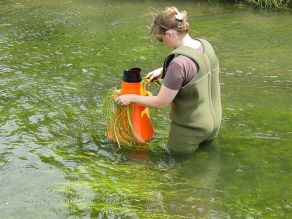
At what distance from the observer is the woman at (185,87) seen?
3580 mm

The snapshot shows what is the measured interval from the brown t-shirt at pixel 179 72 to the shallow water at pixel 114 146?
28.0 inches

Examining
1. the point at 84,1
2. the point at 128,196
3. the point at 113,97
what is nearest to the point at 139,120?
the point at 113,97

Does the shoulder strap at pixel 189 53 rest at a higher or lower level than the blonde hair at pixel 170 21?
lower

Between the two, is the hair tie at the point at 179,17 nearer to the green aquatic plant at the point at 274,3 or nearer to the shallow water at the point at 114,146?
the shallow water at the point at 114,146

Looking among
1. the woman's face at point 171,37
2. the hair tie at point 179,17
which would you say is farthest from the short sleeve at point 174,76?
the hair tie at point 179,17

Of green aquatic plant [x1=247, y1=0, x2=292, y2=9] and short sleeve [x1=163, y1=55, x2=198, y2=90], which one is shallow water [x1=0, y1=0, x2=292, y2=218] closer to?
short sleeve [x1=163, y1=55, x2=198, y2=90]

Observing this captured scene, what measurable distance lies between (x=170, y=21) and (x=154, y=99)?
0.61m

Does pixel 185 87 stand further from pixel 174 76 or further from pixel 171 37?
pixel 171 37

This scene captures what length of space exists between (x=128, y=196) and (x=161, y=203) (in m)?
0.24

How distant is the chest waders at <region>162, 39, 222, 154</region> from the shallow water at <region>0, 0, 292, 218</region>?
0.55 feet

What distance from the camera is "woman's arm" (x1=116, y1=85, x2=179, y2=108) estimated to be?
11.9 feet

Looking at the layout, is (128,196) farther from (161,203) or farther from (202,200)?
(202,200)

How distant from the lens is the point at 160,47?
739 cm

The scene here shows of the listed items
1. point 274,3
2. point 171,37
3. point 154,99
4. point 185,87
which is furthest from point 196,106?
point 274,3
